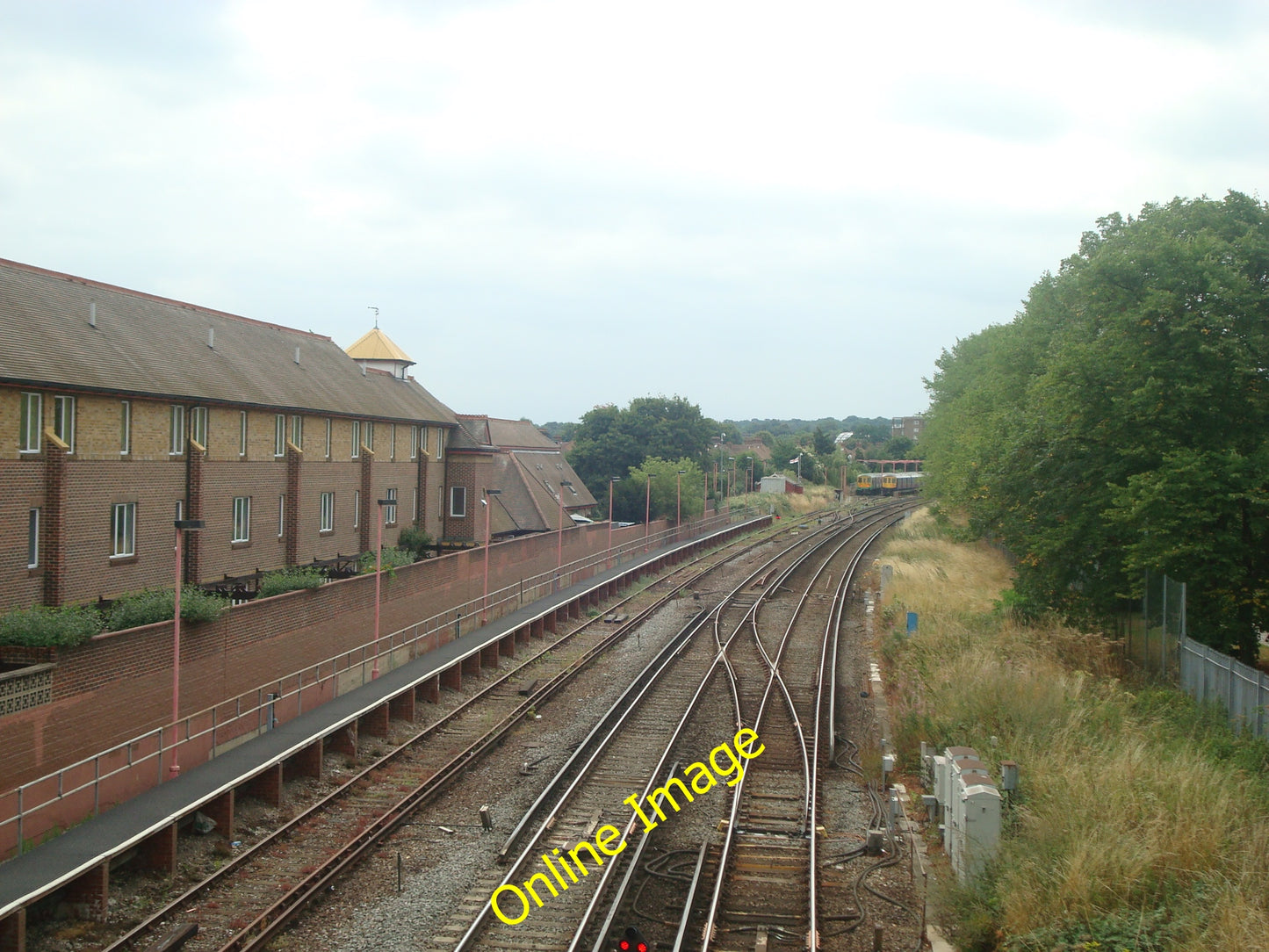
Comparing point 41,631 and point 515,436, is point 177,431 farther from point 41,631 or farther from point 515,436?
point 515,436

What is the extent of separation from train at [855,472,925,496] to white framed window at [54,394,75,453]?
282 feet

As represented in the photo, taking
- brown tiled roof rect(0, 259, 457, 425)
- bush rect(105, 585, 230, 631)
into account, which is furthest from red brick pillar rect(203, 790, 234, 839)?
brown tiled roof rect(0, 259, 457, 425)

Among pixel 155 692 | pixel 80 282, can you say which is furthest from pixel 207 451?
pixel 155 692

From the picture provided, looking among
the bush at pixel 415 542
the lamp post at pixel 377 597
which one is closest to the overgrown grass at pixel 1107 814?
the lamp post at pixel 377 597

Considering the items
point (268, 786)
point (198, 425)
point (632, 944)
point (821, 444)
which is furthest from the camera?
point (821, 444)

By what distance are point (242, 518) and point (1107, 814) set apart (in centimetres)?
2288

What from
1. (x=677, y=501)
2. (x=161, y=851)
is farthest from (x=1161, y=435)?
(x=677, y=501)

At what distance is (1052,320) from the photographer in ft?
109

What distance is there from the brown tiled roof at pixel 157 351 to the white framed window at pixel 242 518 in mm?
2691

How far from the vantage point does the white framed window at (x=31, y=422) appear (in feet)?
62.1

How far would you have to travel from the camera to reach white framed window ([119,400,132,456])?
21.8 metres

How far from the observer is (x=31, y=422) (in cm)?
1920

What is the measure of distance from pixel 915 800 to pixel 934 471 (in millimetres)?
42227

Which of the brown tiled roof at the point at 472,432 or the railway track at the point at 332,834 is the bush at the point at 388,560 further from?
the brown tiled roof at the point at 472,432
